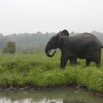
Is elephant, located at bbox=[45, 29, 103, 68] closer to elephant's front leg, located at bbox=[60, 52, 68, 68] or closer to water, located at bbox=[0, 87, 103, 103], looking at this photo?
→ elephant's front leg, located at bbox=[60, 52, 68, 68]

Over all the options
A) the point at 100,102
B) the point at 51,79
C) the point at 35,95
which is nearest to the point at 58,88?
the point at 51,79

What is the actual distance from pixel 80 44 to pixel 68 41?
52 cm

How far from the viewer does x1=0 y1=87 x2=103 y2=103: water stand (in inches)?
390

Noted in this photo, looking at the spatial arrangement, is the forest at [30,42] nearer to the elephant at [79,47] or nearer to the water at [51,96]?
the elephant at [79,47]

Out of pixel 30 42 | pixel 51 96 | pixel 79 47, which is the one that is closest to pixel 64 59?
pixel 79 47

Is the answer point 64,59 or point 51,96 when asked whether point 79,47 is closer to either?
point 64,59

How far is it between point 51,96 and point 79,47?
134 inches

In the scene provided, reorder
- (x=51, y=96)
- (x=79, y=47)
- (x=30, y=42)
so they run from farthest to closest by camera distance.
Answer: (x=30, y=42) < (x=79, y=47) < (x=51, y=96)

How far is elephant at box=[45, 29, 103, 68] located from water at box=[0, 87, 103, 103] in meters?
2.33

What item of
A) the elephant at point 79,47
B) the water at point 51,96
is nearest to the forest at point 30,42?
the elephant at point 79,47

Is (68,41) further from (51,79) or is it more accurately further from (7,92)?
(7,92)

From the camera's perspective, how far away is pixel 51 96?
417 inches

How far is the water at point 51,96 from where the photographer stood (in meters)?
9.92

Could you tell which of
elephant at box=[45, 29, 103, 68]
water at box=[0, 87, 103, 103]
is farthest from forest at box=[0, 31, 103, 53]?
water at box=[0, 87, 103, 103]
